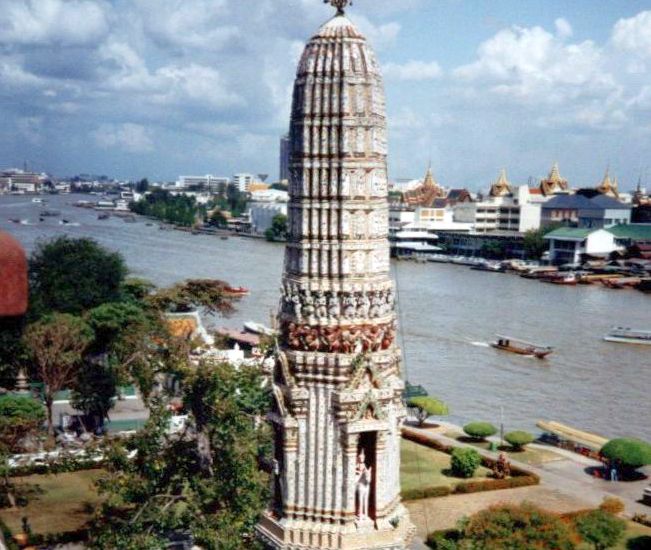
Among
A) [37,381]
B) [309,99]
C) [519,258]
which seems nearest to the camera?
[309,99]

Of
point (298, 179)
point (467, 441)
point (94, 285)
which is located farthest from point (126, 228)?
point (298, 179)

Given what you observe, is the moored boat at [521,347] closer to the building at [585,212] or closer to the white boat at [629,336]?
the white boat at [629,336]

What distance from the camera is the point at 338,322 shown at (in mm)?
9180

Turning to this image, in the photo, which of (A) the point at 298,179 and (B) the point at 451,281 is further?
(B) the point at 451,281

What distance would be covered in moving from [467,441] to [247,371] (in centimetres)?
1075

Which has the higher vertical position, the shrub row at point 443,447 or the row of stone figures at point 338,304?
the row of stone figures at point 338,304

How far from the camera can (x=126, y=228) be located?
135375 millimetres

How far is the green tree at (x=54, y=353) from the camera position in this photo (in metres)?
27.6

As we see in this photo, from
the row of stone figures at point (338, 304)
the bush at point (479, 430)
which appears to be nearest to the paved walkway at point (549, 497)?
the bush at point (479, 430)

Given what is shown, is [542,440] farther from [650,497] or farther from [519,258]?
[519,258]

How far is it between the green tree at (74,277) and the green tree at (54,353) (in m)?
8.09

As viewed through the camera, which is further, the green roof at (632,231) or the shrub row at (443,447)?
the green roof at (632,231)

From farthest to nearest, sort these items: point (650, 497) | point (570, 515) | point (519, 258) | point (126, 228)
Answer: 1. point (126, 228)
2. point (519, 258)
3. point (650, 497)
4. point (570, 515)

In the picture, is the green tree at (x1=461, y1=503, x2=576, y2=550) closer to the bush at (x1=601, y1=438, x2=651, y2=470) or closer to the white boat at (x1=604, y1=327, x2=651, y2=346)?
the bush at (x1=601, y1=438, x2=651, y2=470)
